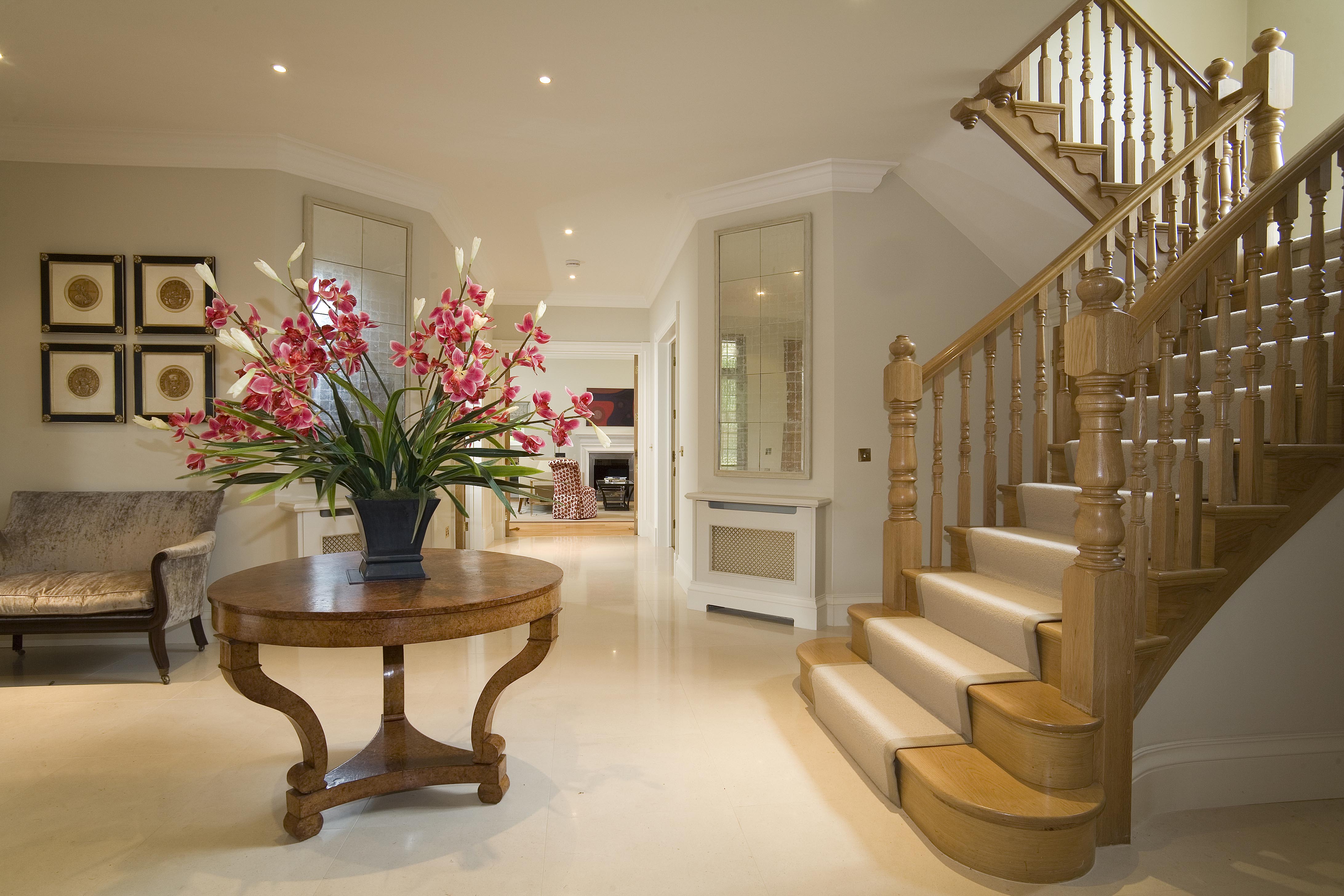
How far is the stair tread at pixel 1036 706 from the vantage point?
5.93 ft

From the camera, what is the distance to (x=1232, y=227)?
83.1 inches

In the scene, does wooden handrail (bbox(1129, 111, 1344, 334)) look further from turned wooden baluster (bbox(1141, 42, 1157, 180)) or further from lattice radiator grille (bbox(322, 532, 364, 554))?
lattice radiator grille (bbox(322, 532, 364, 554))

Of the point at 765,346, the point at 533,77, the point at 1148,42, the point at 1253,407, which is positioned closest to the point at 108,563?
the point at 533,77

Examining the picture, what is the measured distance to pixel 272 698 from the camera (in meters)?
1.90

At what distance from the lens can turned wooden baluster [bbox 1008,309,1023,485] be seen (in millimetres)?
2928

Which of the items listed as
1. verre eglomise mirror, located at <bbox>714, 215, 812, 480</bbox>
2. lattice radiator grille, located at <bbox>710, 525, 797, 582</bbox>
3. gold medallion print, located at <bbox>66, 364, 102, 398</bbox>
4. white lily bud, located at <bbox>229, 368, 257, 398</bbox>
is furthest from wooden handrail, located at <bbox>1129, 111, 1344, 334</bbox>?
gold medallion print, located at <bbox>66, 364, 102, 398</bbox>

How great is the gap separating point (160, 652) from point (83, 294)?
6.92 feet

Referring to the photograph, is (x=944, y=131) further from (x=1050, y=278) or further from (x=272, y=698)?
(x=272, y=698)

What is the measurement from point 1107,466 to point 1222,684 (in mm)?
849

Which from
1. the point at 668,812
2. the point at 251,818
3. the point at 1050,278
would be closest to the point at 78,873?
the point at 251,818

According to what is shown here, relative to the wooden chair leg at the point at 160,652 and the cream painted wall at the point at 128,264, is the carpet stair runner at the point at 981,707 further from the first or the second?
the cream painted wall at the point at 128,264

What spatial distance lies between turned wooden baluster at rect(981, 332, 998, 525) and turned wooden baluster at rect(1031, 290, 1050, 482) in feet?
0.56

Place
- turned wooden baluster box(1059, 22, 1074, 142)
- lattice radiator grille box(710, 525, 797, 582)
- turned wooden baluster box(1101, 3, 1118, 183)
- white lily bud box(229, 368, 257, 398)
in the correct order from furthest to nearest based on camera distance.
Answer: lattice radiator grille box(710, 525, 797, 582), turned wooden baluster box(1059, 22, 1074, 142), turned wooden baluster box(1101, 3, 1118, 183), white lily bud box(229, 368, 257, 398)

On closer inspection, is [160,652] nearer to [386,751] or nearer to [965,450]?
[386,751]
